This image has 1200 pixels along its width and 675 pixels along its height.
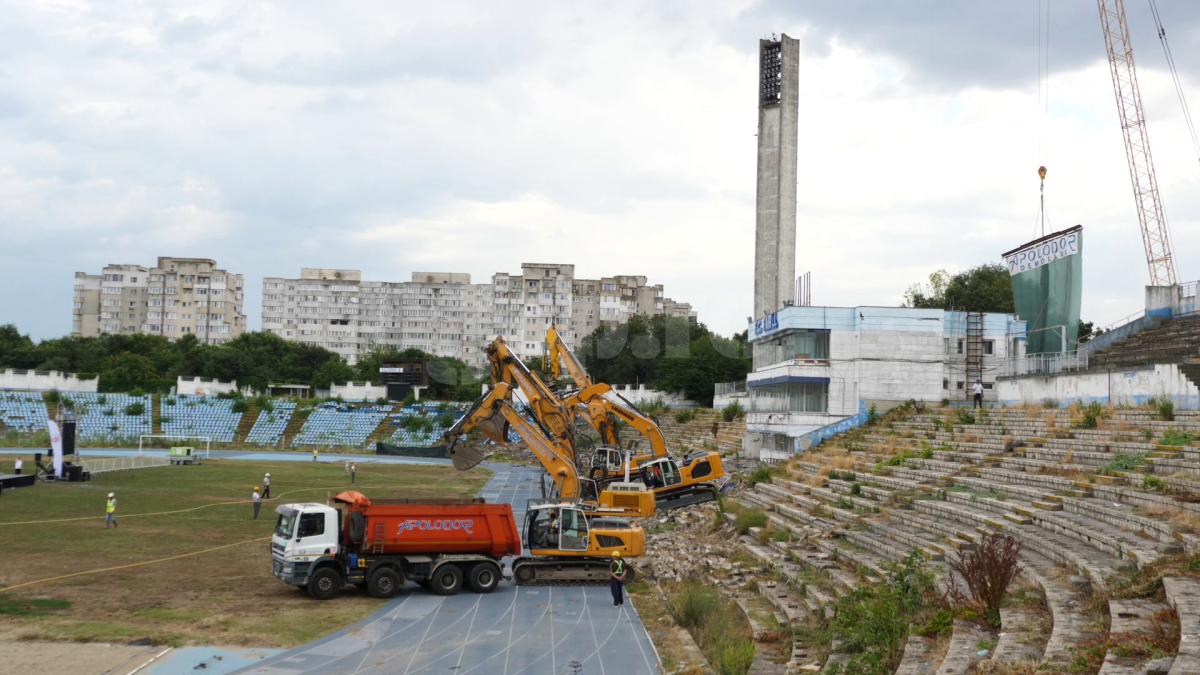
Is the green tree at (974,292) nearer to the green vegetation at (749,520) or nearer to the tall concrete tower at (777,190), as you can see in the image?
the tall concrete tower at (777,190)

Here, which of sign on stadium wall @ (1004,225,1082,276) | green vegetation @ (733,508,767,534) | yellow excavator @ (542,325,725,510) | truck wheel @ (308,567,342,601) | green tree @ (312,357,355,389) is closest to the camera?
truck wheel @ (308,567,342,601)

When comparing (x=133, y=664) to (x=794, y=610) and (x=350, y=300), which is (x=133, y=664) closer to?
(x=794, y=610)

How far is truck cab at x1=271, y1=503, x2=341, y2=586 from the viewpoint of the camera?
72.1ft

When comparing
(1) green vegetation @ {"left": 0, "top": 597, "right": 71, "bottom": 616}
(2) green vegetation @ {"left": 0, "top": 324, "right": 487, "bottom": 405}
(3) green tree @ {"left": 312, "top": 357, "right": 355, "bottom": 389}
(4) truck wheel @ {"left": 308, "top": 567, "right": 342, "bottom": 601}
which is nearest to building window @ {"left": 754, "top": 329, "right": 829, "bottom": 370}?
(4) truck wheel @ {"left": 308, "top": 567, "right": 342, "bottom": 601}

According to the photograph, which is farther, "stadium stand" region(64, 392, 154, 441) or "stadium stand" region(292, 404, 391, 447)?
"stadium stand" region(292, 404, 391, 447)

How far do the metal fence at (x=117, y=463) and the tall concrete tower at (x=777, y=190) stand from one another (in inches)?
1961

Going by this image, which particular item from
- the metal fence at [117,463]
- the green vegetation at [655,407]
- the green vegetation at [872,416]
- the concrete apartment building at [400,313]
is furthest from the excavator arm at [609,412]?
the concrete apartment building at [400,313]

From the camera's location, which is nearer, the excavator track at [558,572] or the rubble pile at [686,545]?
the excavator track at [558,572]

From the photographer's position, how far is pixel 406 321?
157375 millimetres

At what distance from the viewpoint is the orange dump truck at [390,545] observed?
22.2 metres

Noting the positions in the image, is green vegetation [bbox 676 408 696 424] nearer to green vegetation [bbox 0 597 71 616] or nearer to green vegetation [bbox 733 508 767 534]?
green vegetation [bbox 733 508 767 534]

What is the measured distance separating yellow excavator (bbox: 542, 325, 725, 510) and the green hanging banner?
1826 centimetres

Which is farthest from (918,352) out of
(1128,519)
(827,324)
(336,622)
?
(336,622)

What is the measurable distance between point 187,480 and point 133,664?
127ft
